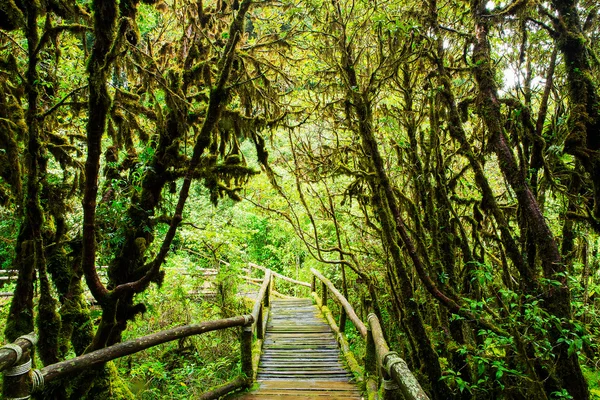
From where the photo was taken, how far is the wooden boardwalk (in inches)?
179

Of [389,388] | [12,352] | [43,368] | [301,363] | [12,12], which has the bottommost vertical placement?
[301,363]

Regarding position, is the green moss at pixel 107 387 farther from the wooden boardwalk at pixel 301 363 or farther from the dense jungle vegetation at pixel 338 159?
A: the wooden boardwalk at pixel 301 363

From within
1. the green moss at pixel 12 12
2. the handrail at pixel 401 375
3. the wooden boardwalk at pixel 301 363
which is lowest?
the wooden boardwalk at pixel 301 363

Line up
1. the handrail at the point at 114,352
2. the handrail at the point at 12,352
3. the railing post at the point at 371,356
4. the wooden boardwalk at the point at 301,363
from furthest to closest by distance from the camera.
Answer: the wooden boardwalk at the point at 301,363 → the railing post at the point at 371,356 → the handrail at the point at 114,352 → the handrail at the point at 12,352

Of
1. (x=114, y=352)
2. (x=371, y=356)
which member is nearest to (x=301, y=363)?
(x=371, y=356)

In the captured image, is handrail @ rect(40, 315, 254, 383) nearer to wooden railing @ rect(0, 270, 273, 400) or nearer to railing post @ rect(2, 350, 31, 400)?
wooden railing @ rect(0, 270, 273, 400)

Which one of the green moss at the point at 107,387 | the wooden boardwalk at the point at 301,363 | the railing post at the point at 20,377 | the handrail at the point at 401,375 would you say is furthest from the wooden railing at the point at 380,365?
the green moss at the point at 107,387

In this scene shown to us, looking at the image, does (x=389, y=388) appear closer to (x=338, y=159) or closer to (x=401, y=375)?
(x=401, y=375)

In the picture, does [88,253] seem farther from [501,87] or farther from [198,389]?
[501,87]

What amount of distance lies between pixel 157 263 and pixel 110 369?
219cm

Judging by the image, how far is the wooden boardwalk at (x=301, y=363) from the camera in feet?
15.0

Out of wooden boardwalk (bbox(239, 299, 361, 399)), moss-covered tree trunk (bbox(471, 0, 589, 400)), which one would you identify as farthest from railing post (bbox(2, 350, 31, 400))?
moss-covered tree trunk (bbox(471, 0, 589, 400))

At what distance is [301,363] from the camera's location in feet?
18.9

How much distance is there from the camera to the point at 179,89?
15.6ft
